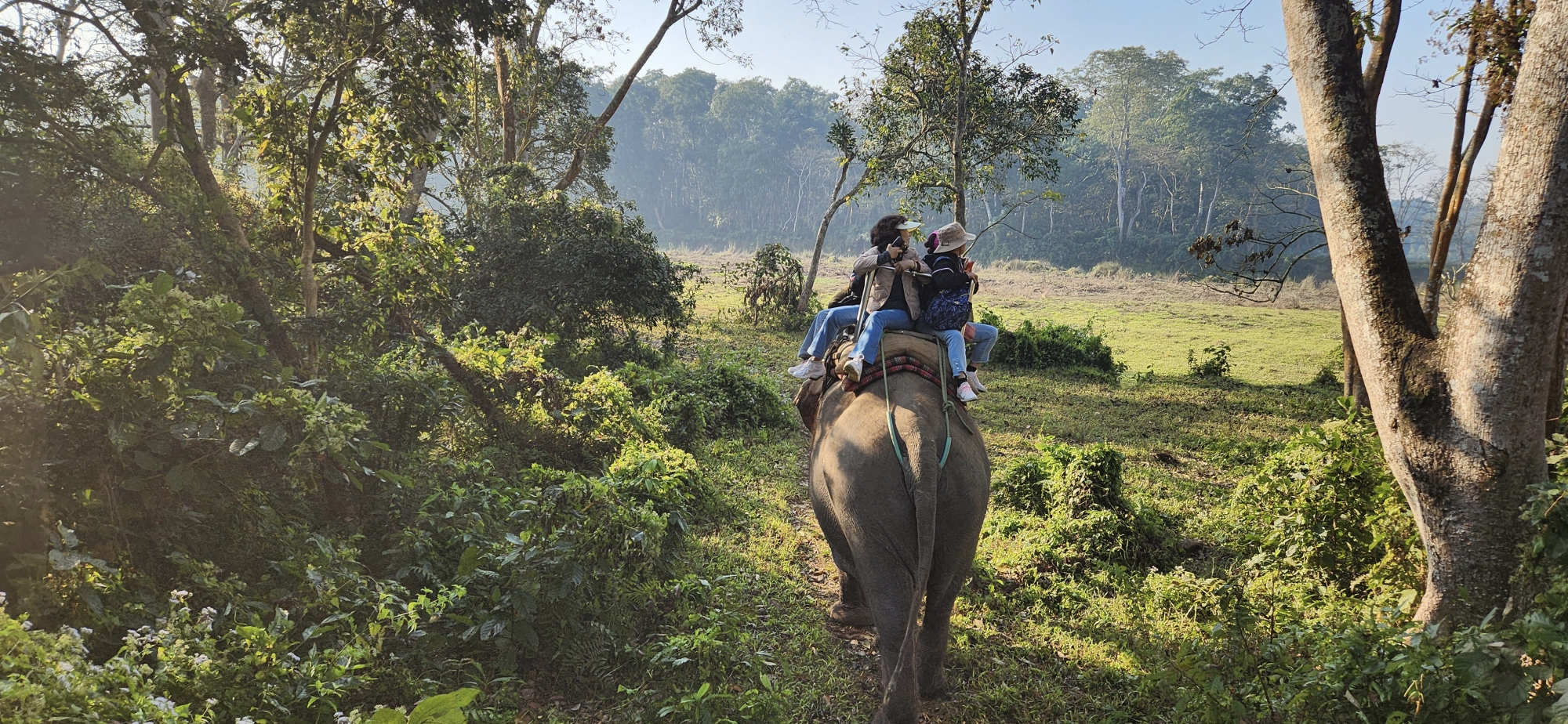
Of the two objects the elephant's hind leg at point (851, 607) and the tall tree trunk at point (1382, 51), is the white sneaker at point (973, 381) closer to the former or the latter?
the elephant's hind leg at point (851, 607)

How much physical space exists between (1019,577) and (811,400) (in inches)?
84.4

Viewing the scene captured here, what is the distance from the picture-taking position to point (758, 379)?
34.1 ft

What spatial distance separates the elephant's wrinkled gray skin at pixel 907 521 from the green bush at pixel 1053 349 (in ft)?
36.3

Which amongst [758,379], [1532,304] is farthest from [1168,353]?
[1532,304]

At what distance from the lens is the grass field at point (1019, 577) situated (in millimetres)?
4188

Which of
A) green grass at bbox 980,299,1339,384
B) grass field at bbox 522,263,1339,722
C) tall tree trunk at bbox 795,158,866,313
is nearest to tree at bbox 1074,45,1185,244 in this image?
green grass at bbox 980,299,1339,384

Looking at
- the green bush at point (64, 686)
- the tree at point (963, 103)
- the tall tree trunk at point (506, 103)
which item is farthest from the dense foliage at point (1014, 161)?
the tall tree trunk at point (506, 103)

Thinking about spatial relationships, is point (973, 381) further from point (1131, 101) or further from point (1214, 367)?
point (1131, 101)

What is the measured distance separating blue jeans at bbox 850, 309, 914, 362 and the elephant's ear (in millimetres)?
545

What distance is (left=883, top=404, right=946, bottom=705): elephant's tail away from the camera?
3.36m

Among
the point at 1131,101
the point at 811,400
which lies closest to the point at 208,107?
the point at 811,400

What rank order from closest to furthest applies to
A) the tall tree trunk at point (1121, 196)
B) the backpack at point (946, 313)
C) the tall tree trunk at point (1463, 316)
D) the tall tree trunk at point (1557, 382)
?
1. the tall tree trunk at point (1463, 316)
2. the tall tree trunk at point (1557, 382)
3. the backpack at point (946, 313)
4. the tall tree trunk at point (1121, 196)

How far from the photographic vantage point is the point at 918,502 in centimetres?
→ 345

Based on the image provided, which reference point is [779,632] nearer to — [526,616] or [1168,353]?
[526,616]
